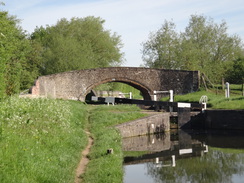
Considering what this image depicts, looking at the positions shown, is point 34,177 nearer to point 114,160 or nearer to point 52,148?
point 52,148

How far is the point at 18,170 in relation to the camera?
6645 millimetres

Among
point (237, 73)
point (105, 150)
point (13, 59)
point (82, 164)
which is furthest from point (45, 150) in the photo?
point (237, 73)

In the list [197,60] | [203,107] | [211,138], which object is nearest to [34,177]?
[211,138]

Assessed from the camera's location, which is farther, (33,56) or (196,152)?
(33,56)

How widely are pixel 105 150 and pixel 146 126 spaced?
6460mm

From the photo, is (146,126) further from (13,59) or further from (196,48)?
(196,48)

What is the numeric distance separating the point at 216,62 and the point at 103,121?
22.4 metres

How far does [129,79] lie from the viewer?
30.0 metres

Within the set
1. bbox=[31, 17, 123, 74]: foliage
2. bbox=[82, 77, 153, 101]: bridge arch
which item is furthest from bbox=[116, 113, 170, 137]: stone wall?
bbox=[31, 17, 123, 74]: foliage

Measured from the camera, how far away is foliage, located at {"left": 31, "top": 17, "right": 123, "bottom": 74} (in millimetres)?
34500

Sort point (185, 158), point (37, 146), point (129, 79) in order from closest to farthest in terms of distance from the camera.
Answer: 1. point (37, 146)
2. point (185, 158)
3. point (129, 79)

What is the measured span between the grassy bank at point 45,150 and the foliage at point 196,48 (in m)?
21.3

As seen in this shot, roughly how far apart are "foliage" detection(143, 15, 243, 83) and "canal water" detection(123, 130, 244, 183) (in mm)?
16508

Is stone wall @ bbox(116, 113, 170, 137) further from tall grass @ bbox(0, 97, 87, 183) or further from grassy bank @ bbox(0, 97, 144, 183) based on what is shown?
tall grass @ bbox(0, 97, 87, 183)
